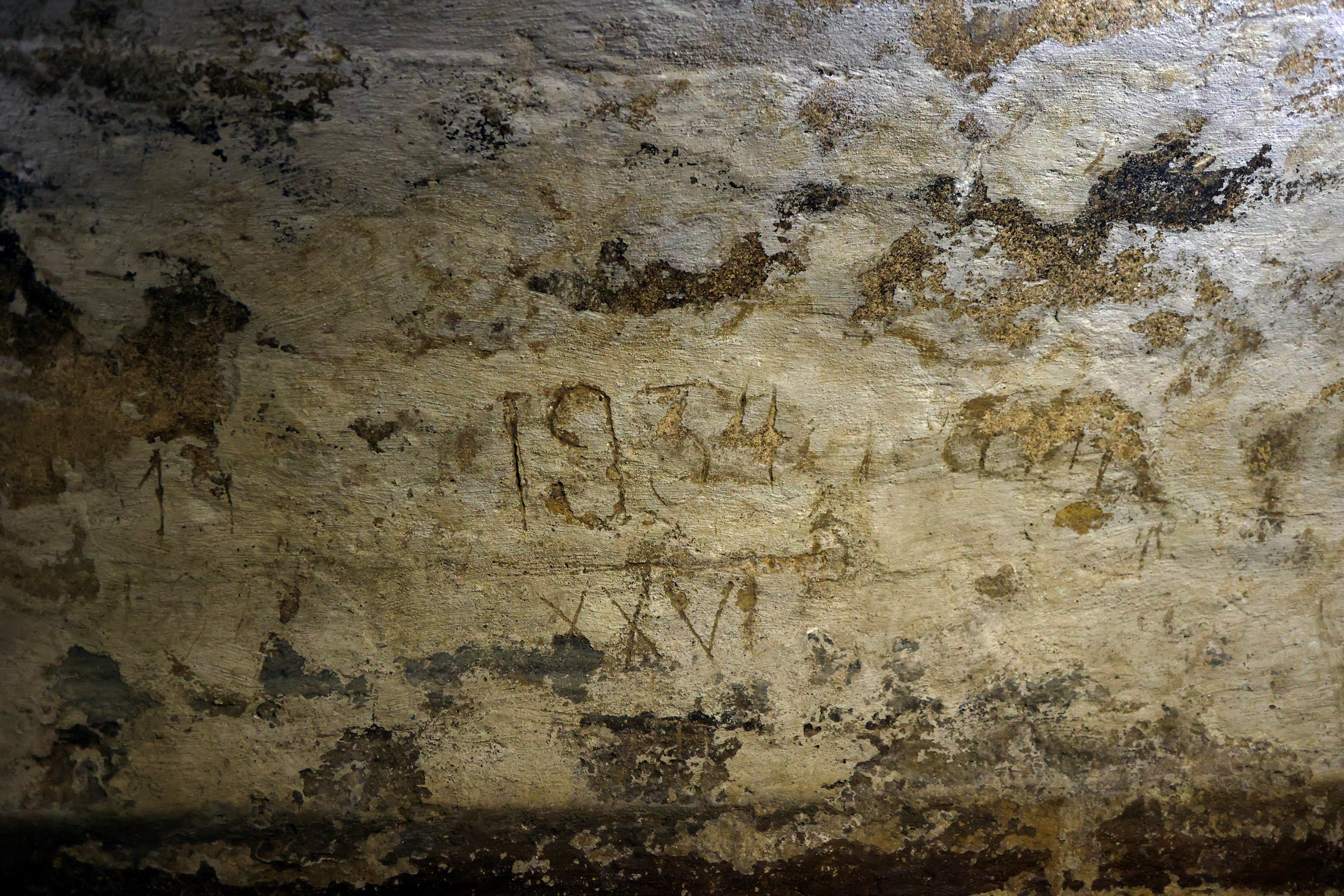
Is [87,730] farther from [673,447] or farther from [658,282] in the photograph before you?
[658,282]

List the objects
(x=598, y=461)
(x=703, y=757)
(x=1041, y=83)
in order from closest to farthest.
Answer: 1. (x=1041, y=83)
2. (x=598, y=461)
3. (x=703, y=757)

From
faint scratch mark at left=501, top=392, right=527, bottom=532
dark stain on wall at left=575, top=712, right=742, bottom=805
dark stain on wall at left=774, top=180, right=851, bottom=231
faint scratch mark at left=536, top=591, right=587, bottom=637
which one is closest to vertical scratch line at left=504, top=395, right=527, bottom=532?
faint scratch mark at left=501, top=392, right=527, bottom=532

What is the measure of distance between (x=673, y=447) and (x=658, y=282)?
0.51 metres

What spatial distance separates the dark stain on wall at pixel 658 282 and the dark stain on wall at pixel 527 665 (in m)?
Answer: 1.09

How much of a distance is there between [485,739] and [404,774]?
11.6 inches

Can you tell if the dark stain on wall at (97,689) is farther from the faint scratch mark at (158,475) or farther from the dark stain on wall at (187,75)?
the dark stain on wall at (187,75)

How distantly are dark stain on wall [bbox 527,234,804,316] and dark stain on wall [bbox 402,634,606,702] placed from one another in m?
1.09

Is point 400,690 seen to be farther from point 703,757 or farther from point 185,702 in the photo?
point 703,757

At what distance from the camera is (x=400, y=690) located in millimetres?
2543

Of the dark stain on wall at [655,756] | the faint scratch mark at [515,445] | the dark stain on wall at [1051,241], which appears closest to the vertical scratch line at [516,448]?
the faint scratch mark at [515,445]

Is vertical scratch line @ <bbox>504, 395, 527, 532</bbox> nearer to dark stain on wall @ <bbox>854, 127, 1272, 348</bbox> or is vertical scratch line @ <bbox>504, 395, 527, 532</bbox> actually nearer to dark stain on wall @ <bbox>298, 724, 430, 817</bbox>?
dark stain on wall @ <bbox>298, 724, 430, 817</bbox>

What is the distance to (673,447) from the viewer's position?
96.1 inches

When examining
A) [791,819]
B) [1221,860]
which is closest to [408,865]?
[791,819]

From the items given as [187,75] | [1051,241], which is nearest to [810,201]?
[1051,241]
